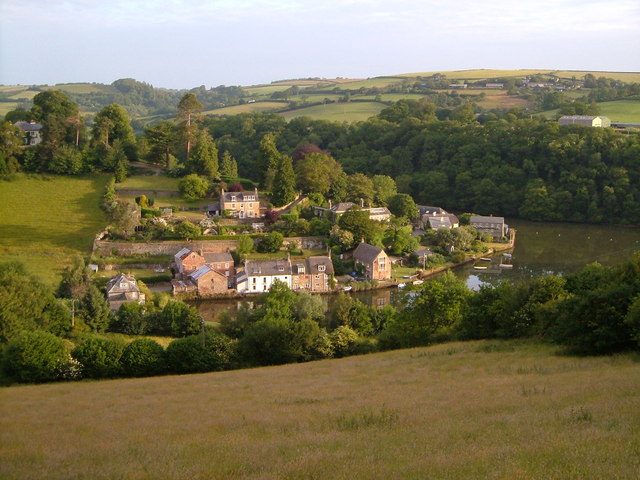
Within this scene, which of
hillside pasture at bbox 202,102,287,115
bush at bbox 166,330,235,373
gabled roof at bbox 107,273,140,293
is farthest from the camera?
hillside pasture at bbox 202,102,287,115

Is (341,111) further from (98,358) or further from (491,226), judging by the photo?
(98,358)

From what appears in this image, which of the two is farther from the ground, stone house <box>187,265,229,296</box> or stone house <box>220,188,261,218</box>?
stone house <box>220,188,261,218</box>

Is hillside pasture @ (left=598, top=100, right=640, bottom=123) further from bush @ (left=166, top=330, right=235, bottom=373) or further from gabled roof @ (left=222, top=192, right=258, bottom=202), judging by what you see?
bush @ (left=166, top=330, right=235, bottom=373)

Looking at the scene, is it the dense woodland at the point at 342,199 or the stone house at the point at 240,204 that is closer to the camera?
the dense woodland at the point at 342,199

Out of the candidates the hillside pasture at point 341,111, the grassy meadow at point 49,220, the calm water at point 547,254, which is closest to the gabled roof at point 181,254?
the calm water at point 547,254

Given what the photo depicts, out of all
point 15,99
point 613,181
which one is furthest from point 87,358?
point 15,99

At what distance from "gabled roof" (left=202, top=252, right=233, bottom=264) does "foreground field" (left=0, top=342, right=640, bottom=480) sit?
1983 cm

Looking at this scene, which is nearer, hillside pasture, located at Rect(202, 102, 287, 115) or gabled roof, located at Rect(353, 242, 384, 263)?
gabled roof, located at Rect(353, 242, 384, 263)

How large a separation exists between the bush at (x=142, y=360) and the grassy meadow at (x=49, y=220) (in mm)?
13856

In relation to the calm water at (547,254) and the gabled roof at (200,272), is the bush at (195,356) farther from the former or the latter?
the gabled roof at (200,272)

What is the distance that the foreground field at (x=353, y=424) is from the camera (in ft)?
25.1

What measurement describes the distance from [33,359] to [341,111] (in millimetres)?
81127

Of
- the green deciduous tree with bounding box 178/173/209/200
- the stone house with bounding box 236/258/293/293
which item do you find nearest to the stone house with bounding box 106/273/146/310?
the stone house with bounding box 236/258/293/293

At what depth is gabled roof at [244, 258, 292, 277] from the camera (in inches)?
1389
